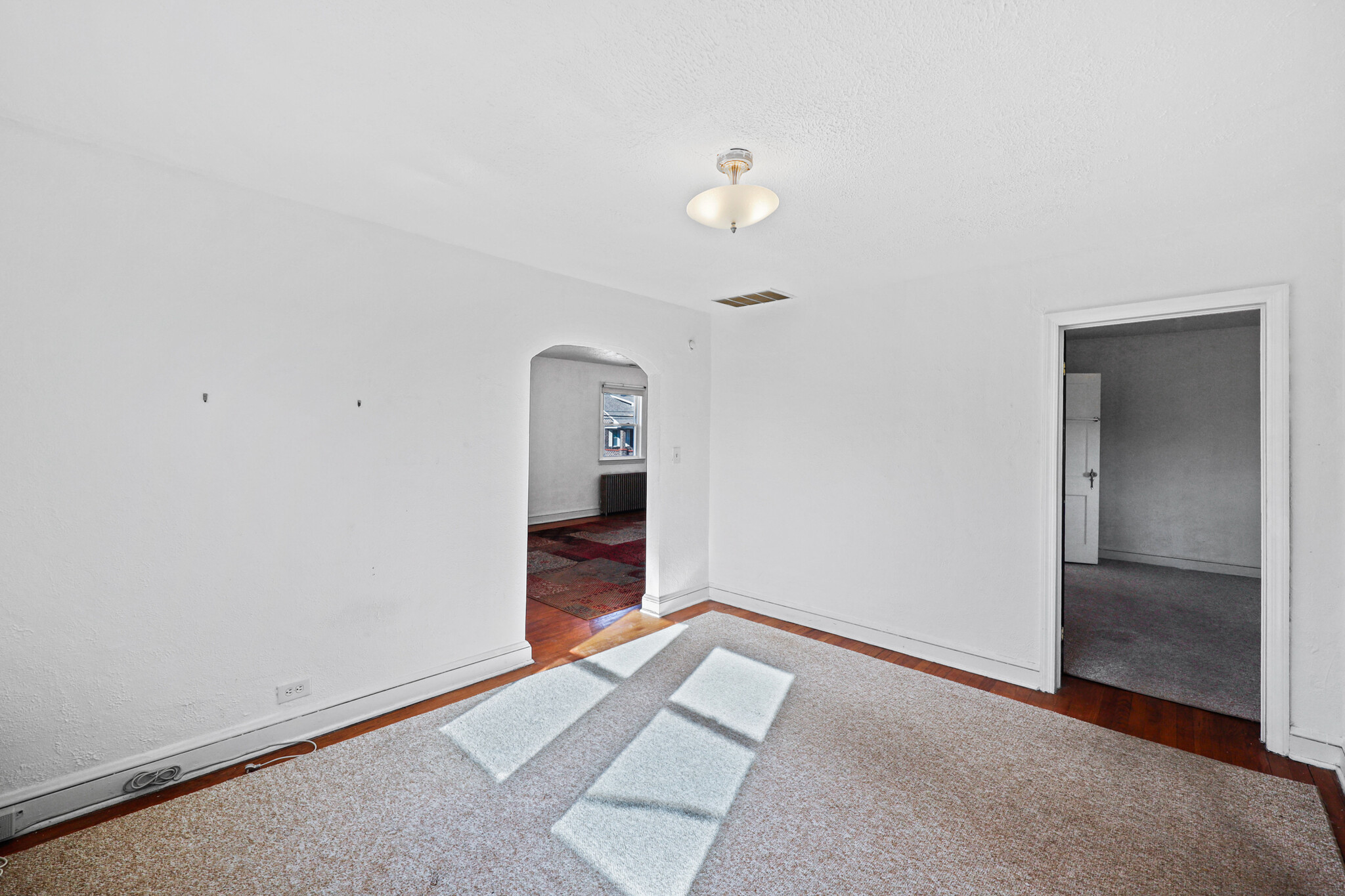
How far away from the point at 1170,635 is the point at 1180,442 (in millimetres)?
2968

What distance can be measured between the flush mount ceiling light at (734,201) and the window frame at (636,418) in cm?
640

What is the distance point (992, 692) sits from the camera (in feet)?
10.0

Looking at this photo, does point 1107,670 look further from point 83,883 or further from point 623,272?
point 83,883

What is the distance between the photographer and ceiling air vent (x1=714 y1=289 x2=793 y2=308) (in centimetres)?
393

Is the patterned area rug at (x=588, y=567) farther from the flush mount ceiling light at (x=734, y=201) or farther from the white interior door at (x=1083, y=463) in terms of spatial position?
the white interior door at (x=1083, y=463)

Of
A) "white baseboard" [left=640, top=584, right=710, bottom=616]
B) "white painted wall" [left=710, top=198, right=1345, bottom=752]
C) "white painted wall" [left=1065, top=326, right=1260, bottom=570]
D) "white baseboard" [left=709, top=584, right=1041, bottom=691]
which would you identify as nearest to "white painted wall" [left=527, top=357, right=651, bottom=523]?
"white baseboard" [left=640, top=584, right=710, bottom=616]

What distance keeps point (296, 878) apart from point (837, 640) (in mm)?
3134

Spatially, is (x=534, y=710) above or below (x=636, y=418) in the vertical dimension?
below

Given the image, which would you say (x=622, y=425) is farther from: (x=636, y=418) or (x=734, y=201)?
(x=734, y=201)

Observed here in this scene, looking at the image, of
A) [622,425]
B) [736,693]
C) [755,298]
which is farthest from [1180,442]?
[622,425]

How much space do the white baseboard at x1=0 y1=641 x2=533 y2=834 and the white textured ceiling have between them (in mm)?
2308

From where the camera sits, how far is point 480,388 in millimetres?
3164

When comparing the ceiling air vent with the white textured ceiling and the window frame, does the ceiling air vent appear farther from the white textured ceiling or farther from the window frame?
the window frame

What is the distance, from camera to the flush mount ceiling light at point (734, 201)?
1.98 m
